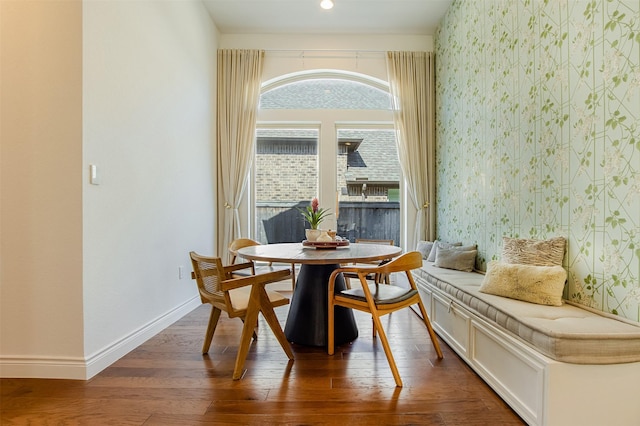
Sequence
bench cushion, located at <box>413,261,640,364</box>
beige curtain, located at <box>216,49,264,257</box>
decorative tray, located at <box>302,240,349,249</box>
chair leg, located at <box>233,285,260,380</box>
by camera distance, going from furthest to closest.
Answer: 1. beige curtain, located at <box>216,49,264,257</box>
2. decorative tray, located at <box>302,240,349,249</box>
3. chair leg, located at <box>233,285,260,380</box>
4. bench cushion, located at <box>413,261,640,364</box>

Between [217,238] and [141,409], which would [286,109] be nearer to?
[217,238]

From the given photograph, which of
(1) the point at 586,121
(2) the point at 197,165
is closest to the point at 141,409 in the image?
(2) the point at 197,165

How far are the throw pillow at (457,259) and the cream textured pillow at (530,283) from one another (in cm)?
98

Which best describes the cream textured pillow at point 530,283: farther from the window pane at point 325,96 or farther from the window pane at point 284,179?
the window pane at point 325,96

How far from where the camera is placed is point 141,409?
1734mm

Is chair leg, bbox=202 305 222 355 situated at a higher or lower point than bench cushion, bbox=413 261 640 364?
lower

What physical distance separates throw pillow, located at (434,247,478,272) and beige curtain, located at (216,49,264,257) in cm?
252

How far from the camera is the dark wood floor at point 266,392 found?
166cm

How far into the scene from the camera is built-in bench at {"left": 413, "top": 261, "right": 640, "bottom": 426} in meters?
1.46

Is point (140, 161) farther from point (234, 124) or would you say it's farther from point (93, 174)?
point (234, 124)

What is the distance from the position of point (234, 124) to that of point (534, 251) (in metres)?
3.61

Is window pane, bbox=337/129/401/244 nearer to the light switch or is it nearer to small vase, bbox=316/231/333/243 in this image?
small vase, bbox=316/231/333/243

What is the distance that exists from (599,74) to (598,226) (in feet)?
2.71

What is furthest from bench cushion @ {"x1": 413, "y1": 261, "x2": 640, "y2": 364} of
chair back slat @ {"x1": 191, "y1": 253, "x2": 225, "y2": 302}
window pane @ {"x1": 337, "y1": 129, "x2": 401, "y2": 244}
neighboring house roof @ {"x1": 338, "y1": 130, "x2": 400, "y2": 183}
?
neighboring house roof @ {"x1": 338, "y1": 130, "x2": 400, "y2": 183}
